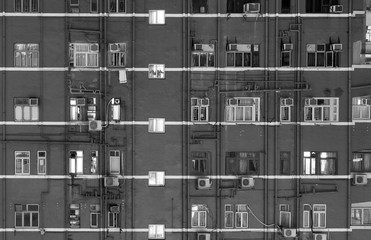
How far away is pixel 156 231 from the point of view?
60.1 ft

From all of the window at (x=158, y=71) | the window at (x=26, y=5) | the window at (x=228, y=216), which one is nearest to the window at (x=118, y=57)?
the window at (x=158, y=71)

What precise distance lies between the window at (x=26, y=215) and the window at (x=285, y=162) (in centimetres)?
1058

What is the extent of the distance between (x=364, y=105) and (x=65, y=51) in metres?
13.2

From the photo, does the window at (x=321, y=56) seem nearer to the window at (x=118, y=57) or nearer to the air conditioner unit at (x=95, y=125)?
the window at (x=118, y=57)

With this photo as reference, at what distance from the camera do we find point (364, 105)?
1902 centimetres

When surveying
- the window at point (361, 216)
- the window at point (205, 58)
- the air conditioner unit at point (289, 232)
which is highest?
the window at point (205, 58)

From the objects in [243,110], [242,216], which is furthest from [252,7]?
[242,216]

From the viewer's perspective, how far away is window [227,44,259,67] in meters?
18.4

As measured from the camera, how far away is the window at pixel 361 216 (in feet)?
62.5

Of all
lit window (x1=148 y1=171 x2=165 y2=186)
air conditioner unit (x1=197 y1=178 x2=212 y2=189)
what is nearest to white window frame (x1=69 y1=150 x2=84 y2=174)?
lit window (x1=148 y1=171 x2=165 y2=186)

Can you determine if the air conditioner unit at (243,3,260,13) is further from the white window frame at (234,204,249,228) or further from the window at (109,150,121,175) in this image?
the white window frame at (234,204,249,228)

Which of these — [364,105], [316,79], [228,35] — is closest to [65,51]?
[228,35]

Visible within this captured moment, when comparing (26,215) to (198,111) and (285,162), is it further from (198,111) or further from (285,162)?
(285,162)

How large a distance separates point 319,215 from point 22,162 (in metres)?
12.9
